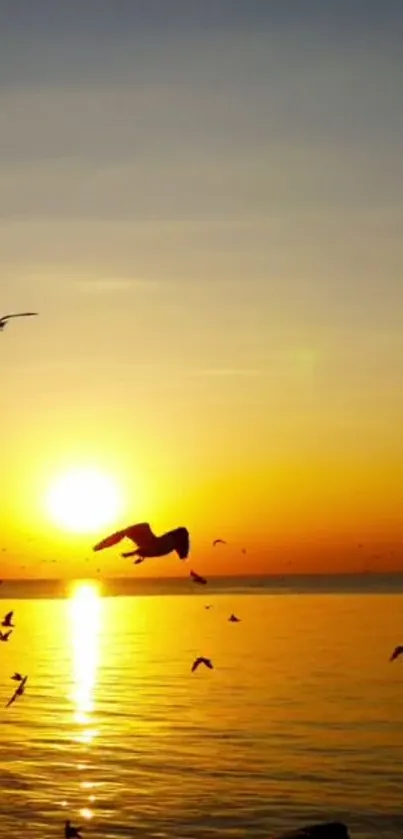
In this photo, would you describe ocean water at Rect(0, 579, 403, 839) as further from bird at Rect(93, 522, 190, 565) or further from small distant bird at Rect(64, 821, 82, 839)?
bird at Rect(93, 522, 190, 565)

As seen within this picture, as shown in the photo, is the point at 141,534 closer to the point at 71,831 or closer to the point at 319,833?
the point at 319,833

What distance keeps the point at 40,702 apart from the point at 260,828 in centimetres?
4091

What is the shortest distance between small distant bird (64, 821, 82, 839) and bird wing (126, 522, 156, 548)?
58.8ft

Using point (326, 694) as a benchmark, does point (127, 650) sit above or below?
above

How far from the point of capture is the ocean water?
134 ft

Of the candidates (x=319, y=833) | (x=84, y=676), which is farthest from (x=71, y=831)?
(x=84, y=676)

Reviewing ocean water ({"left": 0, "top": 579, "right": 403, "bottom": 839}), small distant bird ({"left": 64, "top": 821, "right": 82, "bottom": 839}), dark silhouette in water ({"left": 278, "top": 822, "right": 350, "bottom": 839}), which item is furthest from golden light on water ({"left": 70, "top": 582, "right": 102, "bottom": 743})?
dark silhouette in water ({"left": 278, "top": 822, "right": 350, "bottom": 839})

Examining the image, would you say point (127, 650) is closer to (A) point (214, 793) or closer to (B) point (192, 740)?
(B) point (192, 740)

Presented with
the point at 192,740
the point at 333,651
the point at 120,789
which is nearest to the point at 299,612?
the point at 333,651

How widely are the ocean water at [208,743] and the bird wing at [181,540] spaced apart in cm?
1905

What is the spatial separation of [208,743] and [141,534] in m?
37.1

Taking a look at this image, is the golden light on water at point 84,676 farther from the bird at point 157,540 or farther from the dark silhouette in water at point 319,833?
the bird at point 157,540

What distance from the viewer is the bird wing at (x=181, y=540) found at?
20869 millimetres

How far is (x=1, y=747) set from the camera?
186 feet
